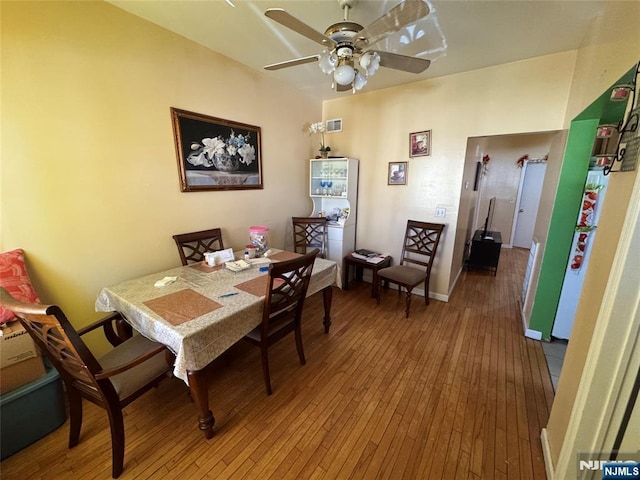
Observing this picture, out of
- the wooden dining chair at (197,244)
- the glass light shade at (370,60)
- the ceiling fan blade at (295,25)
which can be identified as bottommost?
the wooden dining chair at (197,244)

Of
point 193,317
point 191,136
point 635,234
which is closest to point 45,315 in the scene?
point 193,317

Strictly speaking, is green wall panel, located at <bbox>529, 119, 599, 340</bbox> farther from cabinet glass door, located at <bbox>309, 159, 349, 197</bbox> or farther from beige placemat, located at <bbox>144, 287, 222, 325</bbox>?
beige placemat, located at <bbox>144, 287, 222, 325</bbox>

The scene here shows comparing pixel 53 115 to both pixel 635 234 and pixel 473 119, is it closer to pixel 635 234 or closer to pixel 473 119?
pixel 635 234

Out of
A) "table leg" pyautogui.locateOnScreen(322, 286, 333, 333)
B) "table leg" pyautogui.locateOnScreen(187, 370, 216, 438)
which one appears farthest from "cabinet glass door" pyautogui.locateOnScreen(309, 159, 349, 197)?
"table leg" pyautogui.locateOnScreen(187, 370, 216, 438)

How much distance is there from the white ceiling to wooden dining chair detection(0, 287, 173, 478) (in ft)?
6.96

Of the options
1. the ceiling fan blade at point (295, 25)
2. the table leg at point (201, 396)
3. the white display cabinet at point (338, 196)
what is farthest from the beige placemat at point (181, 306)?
the white display cabinet at point (338, 196)

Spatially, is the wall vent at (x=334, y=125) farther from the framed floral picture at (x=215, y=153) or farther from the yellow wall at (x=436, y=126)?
the framed floral picture at (x=215, y=153)

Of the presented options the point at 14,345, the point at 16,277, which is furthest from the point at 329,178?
the point at 14,345

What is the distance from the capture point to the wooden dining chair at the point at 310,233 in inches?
132

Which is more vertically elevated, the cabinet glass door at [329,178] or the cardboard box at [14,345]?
the cabinet glass door at [329,178]

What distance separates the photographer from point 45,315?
1.00 metres

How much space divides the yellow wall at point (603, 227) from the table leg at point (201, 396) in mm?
1858

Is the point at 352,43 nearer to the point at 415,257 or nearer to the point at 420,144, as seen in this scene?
the point at 420,144

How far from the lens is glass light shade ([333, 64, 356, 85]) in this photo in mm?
1543
